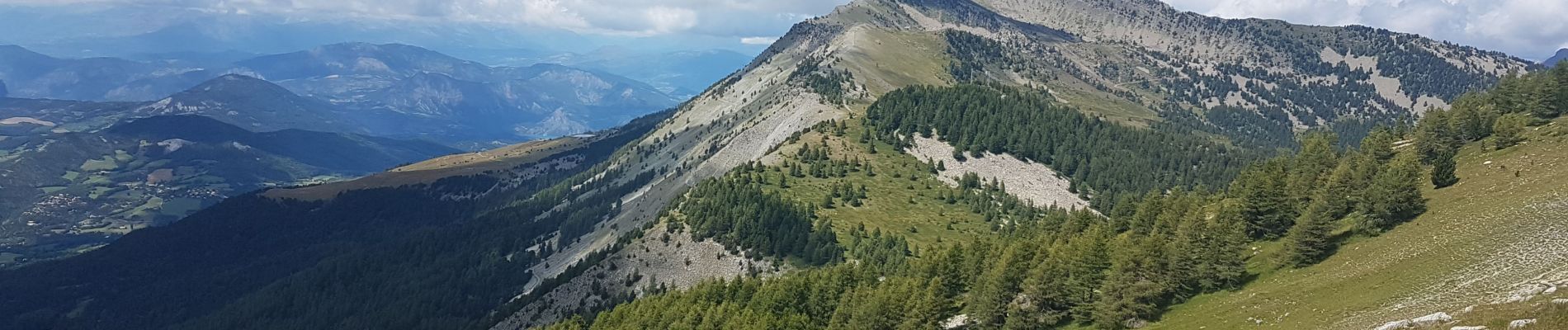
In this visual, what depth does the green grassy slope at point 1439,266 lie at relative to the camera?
159 feet

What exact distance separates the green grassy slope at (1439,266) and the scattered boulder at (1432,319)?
0.59 metres

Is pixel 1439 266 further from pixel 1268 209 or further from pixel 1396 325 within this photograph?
pixel 1268 209

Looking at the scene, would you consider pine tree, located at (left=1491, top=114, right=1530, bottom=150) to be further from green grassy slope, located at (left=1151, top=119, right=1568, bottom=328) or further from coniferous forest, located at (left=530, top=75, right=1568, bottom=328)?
green grassy slope, located at (left=1151, top=119, right=1568, bottom=328)

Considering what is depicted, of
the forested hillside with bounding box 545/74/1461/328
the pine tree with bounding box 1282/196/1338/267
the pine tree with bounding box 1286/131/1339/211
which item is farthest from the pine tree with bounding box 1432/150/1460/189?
the pine tree with bounding box 1282/196/1338/267

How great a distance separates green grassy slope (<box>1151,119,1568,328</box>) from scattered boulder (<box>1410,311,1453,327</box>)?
0.59 meters

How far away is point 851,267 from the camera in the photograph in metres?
94.9

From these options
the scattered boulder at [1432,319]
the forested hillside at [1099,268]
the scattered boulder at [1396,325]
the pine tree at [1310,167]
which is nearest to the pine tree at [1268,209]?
the forested hillside at [1099,268]

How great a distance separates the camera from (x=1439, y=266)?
54.4 m

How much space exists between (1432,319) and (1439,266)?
13.2m

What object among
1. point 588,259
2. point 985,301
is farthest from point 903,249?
point 588,259

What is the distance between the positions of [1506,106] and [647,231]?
123598 mm

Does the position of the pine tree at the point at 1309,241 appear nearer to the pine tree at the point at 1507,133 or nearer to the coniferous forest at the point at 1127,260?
the coniferous forest at the point at 1127,260

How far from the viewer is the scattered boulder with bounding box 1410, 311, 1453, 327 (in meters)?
43.6

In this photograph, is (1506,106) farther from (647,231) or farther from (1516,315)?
(647,231)
